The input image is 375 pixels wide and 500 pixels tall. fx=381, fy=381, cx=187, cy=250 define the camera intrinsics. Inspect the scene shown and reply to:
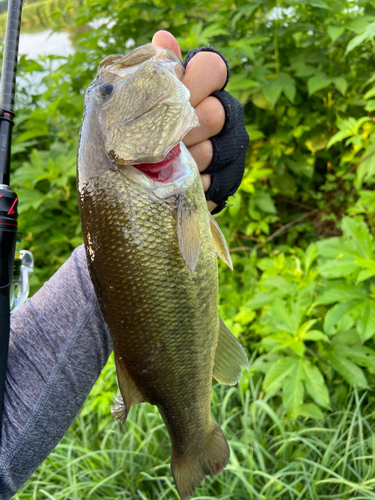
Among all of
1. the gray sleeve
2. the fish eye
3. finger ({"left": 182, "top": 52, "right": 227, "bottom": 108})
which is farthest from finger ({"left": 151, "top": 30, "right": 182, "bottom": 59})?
the gray sleeve

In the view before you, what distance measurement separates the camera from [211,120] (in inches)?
44.1

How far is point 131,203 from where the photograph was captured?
0.93 m

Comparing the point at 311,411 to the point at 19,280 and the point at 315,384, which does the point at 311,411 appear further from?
the point at 19,280

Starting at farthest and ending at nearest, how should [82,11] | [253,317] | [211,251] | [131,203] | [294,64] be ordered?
1. [82,11]
2. [294,64]
3. [253,317]
4. [211,251]
5. [131,203]

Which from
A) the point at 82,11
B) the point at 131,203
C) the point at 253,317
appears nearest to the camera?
the point at 131,203

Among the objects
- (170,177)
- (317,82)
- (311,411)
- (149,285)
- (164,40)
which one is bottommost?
(311,411)

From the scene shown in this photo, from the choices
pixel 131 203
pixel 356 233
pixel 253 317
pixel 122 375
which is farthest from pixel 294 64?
pixel 122 375

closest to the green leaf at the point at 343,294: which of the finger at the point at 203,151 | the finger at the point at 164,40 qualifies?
the finger at the point at 203,151

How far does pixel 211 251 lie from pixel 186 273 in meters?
0.10

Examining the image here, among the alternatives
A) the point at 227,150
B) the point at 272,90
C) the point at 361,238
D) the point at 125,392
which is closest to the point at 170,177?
the point at 227,150

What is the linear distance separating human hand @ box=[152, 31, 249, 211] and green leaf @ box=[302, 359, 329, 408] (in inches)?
40.4

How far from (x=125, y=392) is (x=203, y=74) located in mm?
894

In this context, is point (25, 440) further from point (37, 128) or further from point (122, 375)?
point (37, 128)

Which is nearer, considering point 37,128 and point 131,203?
point 131,203
